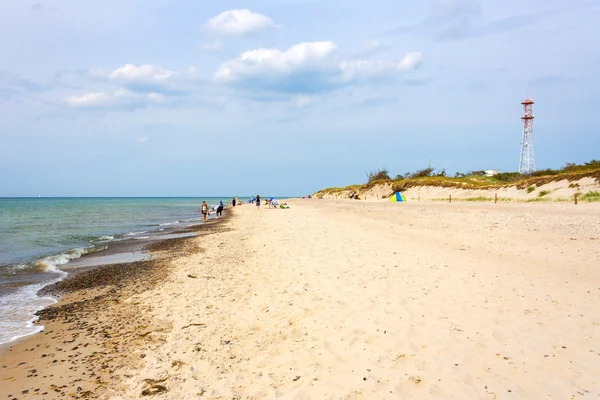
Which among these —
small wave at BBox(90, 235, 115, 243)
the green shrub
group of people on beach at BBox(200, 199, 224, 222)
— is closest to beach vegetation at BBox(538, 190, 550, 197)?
the green shrub

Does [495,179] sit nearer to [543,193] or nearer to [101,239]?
[543,193]

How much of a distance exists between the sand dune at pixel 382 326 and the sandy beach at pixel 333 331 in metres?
0.03

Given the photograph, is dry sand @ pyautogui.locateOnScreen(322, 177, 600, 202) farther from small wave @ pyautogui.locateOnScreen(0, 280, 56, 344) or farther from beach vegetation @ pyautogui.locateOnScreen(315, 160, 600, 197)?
small wave @ pyautogui.locateOnScreen(0, 280, 56, 344)

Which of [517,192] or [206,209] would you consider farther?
[517,192]

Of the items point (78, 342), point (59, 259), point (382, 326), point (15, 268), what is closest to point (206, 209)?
point (59, 259)

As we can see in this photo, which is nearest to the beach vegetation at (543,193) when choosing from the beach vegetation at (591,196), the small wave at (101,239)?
the beach vegetation at (591,196)

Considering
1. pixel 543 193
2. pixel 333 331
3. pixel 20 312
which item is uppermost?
pixel 543 193

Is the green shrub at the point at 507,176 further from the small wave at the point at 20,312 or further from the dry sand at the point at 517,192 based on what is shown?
the small wave at the point at 20,312

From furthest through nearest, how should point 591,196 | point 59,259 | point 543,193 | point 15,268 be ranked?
point 543,193 < point 591,196 < point 59,259 < point 15,268

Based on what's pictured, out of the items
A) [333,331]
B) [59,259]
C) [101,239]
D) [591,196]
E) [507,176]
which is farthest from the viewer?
[507,176]

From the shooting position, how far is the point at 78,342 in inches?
255

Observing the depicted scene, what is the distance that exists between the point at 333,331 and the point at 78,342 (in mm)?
4458

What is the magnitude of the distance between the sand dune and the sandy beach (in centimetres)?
3

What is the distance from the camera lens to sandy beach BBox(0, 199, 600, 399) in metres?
4.50
